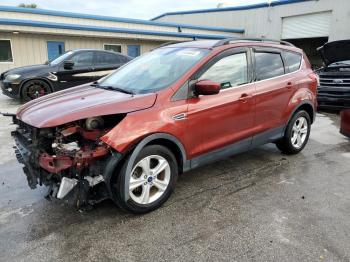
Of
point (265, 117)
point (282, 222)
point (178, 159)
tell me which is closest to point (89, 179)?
point (178, 159)

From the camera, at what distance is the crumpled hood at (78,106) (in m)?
3.08

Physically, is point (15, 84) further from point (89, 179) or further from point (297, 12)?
point (297, 12)

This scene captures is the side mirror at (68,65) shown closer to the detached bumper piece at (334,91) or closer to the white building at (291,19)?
the detached bumper piece at (334,91)

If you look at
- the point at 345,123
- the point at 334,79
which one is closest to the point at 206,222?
the point at 345,123

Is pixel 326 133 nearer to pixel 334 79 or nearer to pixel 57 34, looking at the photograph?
pixel 334 79

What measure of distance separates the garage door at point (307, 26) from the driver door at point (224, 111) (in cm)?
1868

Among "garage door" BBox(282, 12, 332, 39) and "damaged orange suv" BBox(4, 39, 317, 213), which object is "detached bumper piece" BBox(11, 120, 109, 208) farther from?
"garage door" BBox(282, 12, 332, 39)

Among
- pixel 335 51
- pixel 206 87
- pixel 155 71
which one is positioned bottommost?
pixel 206 87

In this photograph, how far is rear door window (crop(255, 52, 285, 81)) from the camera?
453 cm

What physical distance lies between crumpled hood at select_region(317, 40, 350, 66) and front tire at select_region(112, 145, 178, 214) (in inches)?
241

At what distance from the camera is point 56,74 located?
380 inches

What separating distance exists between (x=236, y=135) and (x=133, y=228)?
1.82 meters

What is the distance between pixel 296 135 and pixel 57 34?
1526 cm

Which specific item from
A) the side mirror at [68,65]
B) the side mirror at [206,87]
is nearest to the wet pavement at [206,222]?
the side mirror at [206,87]
